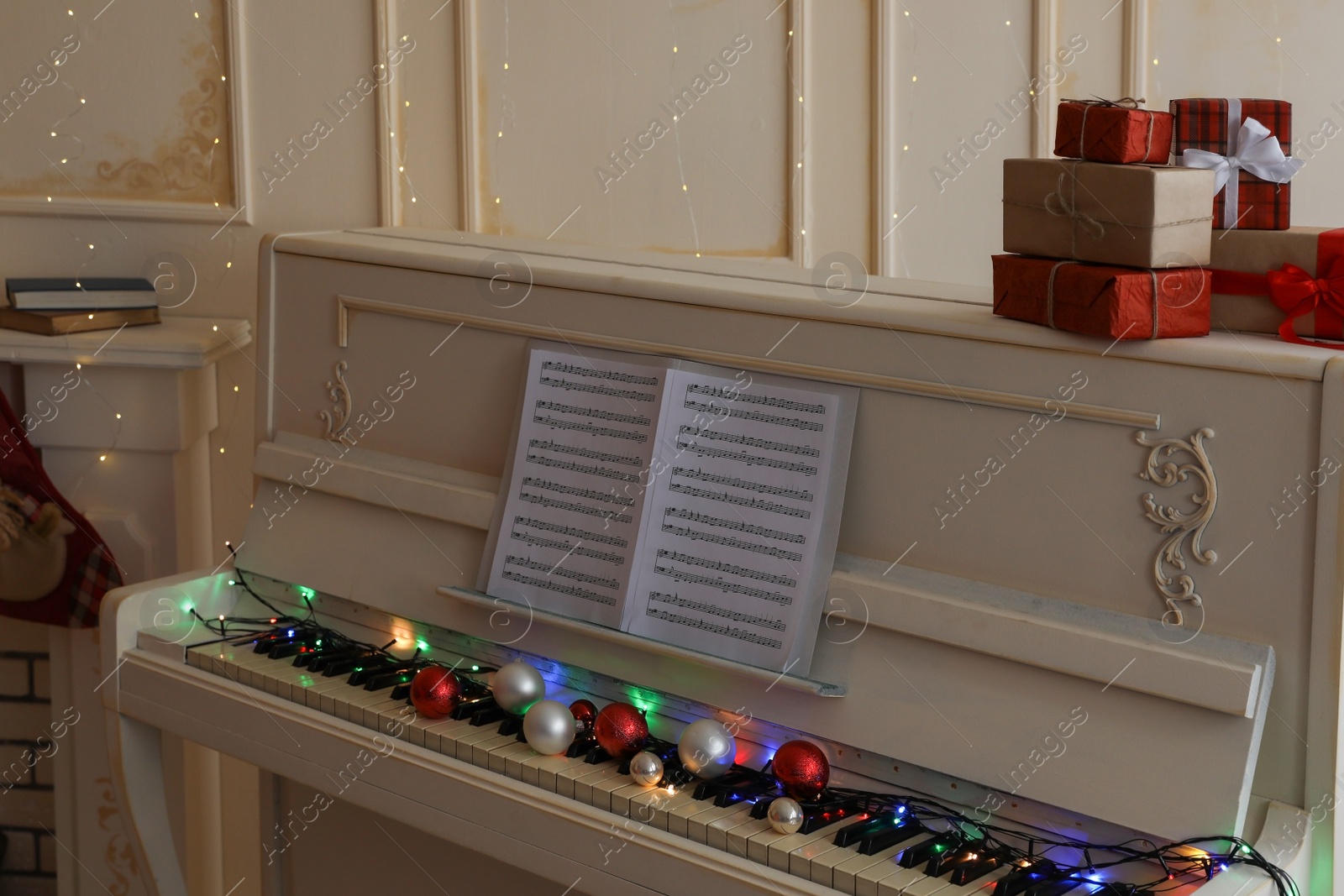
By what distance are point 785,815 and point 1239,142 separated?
3.03 feet

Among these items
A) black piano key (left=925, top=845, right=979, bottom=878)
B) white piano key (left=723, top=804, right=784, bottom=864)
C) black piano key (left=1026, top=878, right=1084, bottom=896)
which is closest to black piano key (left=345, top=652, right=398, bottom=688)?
white piano key (left=723, top=804, right=784, bottom=864)

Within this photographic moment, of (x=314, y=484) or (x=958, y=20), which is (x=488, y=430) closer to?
(x=314, y=484)

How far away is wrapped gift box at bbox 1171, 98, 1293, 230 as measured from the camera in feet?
4.93

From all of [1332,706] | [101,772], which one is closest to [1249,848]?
[1332,706]

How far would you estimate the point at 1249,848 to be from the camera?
135cm

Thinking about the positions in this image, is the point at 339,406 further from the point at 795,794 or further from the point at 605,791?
the point at 795,794

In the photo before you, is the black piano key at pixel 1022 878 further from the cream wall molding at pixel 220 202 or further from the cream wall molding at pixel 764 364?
the cream wall molding at pixel 220 202

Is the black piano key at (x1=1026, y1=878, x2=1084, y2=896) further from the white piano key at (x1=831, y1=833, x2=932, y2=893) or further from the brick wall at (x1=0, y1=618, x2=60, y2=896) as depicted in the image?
the brick wall at (x1=0, y1=618, x2=60, y2=896)

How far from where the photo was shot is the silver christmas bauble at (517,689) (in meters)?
1.84

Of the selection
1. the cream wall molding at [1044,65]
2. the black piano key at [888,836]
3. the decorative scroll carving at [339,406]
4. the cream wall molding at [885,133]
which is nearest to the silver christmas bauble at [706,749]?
the black piano key at [888,836]

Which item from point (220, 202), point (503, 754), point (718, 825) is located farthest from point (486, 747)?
point (220, 202)

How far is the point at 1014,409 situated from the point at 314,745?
43.2 inches

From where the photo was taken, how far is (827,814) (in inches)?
62.7

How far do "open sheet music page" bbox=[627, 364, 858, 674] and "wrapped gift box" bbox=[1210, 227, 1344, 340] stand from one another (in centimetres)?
45
